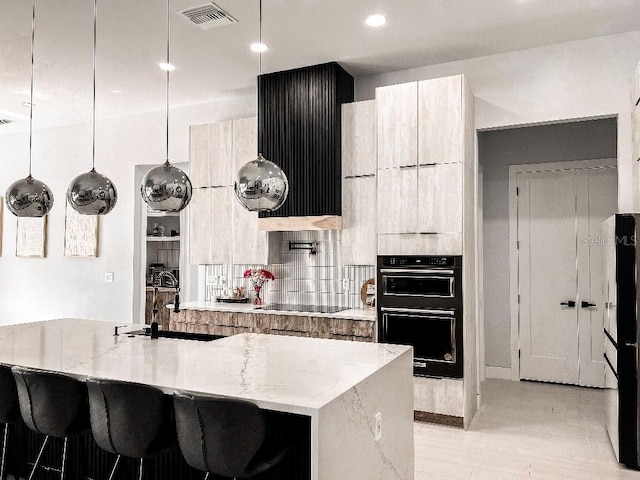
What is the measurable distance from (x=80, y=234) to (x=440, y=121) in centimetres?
507

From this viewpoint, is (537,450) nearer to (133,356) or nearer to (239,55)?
(133,356)

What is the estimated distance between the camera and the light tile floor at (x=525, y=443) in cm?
340

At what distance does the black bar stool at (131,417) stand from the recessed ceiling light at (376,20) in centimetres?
305

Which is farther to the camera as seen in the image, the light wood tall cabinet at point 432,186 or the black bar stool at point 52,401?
the light wood tall cabinet at point 432,186

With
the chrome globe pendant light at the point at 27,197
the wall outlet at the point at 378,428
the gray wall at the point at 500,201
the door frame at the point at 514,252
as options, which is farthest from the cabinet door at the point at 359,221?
the chrome globe pendant light at the point at 27,197

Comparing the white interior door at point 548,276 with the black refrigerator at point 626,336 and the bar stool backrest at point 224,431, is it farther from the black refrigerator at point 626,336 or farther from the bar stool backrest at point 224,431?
the bar stool backrest at point 224,431

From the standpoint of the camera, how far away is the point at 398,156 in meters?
4.48

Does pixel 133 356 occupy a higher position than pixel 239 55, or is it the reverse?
pixel 239 55

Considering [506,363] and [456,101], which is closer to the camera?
[456,101]

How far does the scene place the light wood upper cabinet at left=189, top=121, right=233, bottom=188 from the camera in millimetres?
5461

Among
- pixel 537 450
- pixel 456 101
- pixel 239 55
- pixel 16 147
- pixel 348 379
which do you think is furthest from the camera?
pixel 16 147

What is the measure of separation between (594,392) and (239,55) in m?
4.74

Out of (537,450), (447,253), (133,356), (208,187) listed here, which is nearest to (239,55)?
(208,187)

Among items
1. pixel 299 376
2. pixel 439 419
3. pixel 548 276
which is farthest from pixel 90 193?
pixel 548 276
